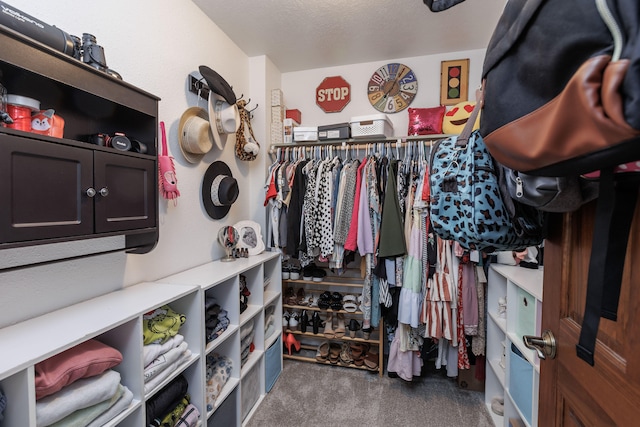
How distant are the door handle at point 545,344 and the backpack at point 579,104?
0.33 meters

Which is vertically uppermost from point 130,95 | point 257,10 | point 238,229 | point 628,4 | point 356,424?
point 257,10

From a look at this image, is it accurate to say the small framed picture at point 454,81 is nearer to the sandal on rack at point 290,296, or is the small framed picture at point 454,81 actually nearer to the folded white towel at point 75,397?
the sandal on rack at point 290,296

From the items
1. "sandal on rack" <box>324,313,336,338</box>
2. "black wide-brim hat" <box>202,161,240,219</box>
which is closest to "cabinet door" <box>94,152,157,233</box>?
"black wide-brim hat" <box>202,161,240,219</box>

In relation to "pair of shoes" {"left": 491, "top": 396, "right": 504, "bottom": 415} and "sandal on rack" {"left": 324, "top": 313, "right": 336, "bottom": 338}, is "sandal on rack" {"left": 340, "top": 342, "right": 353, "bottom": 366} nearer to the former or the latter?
"sandal on rack" {"left": 324, "top": 313, "right": 336, "bottom": 338}

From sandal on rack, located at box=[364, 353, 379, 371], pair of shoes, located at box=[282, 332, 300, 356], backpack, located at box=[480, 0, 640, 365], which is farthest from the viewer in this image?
pair of shoes, located at box=[282, 332, 300, 356]

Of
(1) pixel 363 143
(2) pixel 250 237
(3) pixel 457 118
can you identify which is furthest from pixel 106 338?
(3) pixel 457 118

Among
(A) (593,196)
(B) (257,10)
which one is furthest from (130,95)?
(A) (593,196)

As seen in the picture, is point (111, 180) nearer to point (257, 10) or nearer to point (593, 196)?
point (593, 196)

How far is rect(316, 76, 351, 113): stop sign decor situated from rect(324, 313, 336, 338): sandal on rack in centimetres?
192

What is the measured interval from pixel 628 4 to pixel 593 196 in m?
0.36

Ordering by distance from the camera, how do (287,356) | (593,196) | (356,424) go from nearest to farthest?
(593,196) → (356,424) → (287,356)

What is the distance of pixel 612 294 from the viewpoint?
1.49 feet

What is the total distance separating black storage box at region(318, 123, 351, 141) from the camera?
230 cm

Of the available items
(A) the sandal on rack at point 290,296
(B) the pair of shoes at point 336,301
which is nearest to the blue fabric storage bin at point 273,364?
(A) the sandal on rack at point 290,296
